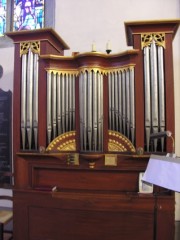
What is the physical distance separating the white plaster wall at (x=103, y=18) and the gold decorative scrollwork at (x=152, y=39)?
32.3 inches

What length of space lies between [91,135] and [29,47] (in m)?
1.33

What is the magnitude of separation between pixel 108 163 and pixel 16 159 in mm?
1126

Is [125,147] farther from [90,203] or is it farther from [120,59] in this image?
[120,59]

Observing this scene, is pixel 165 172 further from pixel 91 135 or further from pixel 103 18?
pixel 103 18

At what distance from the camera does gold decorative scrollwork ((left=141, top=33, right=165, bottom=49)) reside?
2.84 m

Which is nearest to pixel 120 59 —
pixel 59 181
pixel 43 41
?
pixel 43 41

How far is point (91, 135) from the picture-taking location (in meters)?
2.87

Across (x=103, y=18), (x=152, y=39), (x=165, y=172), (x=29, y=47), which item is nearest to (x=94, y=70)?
(x=152, y=39)

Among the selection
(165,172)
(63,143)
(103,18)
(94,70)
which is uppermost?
(103,18)

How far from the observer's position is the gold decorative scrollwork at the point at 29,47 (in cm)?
309

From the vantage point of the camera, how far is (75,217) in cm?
295

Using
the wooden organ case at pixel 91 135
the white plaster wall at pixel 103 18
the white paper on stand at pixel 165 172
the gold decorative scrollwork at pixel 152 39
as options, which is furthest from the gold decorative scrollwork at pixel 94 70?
the white paper on stand at pixel 165 172

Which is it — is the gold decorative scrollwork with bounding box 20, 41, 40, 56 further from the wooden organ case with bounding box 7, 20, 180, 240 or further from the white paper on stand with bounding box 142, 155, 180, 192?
the white paper on stand with bounding box 142, 155, 180, 192

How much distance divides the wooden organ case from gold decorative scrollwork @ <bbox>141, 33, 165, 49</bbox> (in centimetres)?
1
